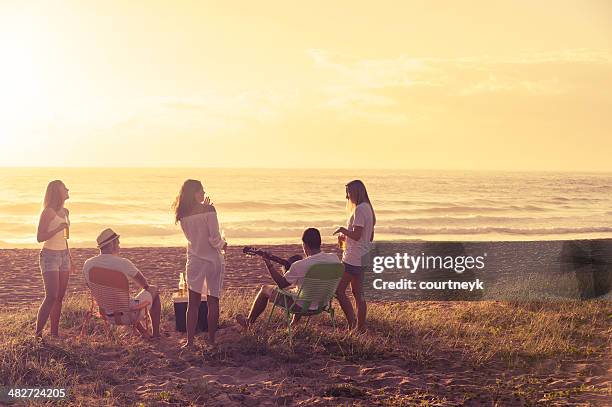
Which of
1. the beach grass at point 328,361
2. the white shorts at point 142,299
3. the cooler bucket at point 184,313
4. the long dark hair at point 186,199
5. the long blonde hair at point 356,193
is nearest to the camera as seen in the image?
the beach grass at point 328,361

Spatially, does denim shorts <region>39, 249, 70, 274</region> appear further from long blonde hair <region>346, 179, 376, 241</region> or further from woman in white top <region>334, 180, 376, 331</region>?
long blonde hair <region>346, 179, 376, 241</region>

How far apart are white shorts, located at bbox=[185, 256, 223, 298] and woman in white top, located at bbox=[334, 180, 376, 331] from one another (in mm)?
1380

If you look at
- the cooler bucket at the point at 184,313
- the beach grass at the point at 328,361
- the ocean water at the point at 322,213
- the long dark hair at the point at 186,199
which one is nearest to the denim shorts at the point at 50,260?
the beach grass at the point at 328,361

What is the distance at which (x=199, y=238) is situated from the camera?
723 cm

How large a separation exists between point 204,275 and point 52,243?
5.64 feet

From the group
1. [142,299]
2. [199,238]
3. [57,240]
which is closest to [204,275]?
[199,238]

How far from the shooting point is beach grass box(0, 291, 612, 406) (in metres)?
6.18

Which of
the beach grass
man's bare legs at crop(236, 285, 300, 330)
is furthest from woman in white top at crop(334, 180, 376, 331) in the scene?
man's bare legs at crop(236, 285, 300, 330)

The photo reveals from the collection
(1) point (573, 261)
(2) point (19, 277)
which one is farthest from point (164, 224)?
(1) point (573, 261)

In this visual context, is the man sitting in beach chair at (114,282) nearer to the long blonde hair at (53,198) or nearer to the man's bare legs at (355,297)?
the long blonde hair at (53,198)

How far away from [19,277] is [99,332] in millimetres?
7075

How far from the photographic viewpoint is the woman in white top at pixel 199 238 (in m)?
7.18

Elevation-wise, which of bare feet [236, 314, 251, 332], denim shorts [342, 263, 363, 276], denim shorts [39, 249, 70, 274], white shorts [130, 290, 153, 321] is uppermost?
denim shorts [39, 249, 70, 274]

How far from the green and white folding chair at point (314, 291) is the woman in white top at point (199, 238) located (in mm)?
798
